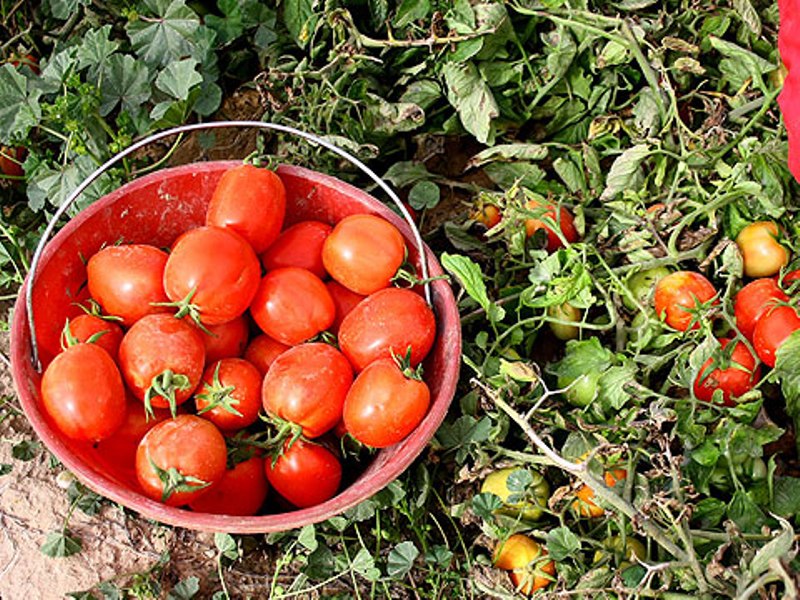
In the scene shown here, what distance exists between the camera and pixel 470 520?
1396mm

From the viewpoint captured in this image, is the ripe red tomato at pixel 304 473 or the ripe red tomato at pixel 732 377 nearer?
the ripe red tomato at pixel 304 473

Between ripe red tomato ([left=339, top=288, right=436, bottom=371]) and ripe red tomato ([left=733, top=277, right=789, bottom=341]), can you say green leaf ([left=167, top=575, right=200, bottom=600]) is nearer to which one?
ripe red tomato ([left=339, top=288, right=436, bottom=371])

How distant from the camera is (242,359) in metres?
1.38

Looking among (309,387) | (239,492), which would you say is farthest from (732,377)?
(239,492)

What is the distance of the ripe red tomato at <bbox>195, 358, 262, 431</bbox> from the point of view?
4.25ft

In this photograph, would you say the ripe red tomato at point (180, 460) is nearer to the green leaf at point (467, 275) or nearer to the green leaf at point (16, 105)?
the green leaf at point (467, 275)

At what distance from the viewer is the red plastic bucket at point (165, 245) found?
3.91 ft

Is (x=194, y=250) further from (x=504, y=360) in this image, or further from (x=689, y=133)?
(x=689, y=133)

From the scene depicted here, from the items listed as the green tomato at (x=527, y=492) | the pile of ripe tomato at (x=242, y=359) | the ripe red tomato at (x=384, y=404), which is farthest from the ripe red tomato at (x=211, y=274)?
the green tomato at (x=527, y=492)

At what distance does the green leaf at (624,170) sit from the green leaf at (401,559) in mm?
691

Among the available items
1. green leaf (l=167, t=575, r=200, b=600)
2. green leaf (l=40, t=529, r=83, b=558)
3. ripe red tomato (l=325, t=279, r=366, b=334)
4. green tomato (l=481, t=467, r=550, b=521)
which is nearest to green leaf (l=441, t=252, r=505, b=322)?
ripe red tomato (l=325, t=279, r=366, b=334)

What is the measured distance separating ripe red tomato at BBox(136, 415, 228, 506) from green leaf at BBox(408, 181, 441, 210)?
1.99 feet

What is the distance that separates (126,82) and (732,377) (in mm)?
1109

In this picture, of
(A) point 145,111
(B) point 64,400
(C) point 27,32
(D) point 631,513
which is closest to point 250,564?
(B) point 64,400
